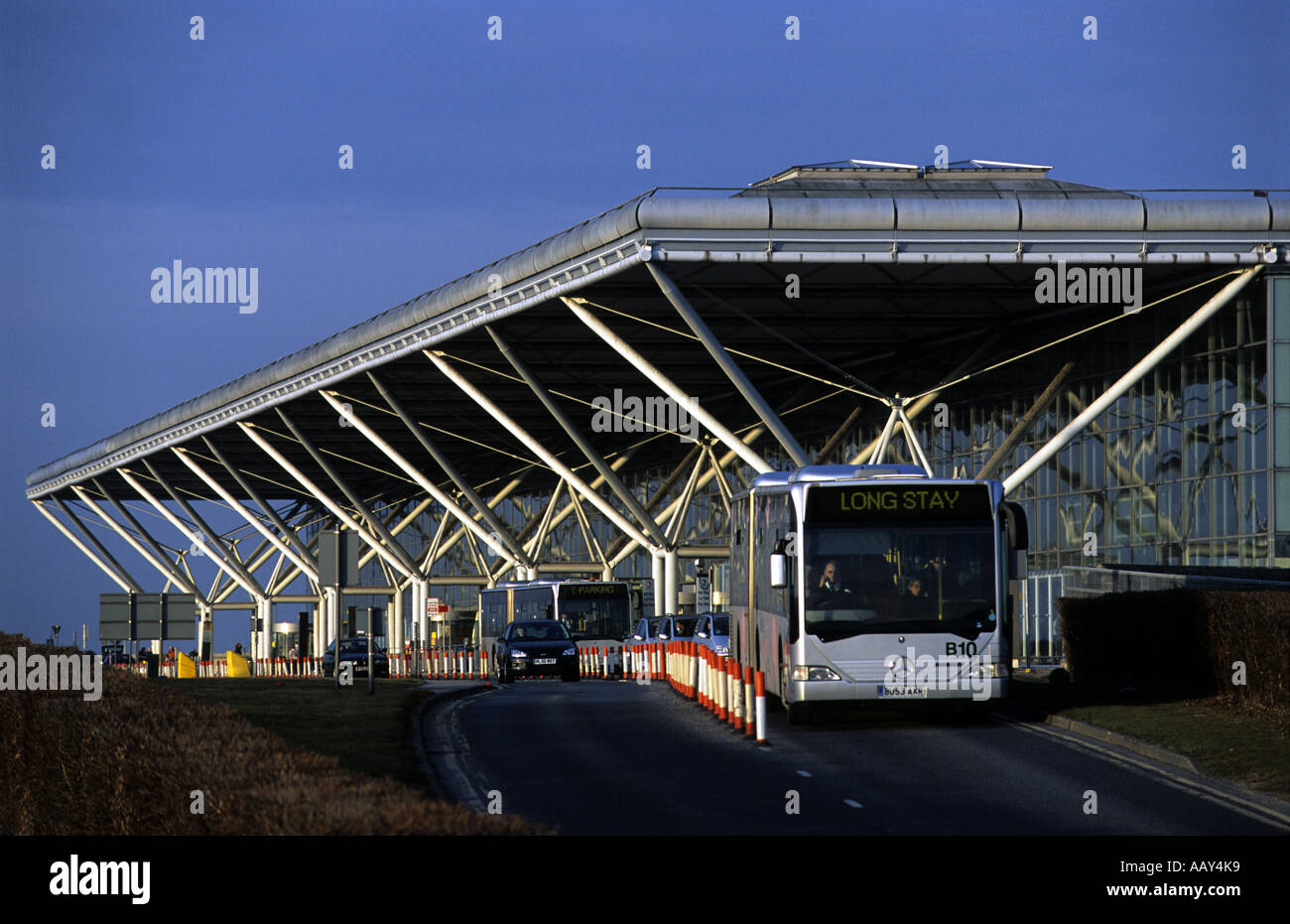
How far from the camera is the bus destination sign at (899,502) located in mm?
21844

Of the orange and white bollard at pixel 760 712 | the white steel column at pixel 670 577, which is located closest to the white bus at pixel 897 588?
the orange and white bollard at pixel 760 712

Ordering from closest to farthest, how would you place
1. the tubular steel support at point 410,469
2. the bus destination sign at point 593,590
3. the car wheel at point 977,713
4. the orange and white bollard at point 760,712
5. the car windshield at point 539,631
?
1. the orange and white bollard at point 760,712
2. the car wheel at point 977,713
3. the car windshield at point 539,631
4. the bus destination sign at point 593,590
5. the tubular steel support at point 410,469

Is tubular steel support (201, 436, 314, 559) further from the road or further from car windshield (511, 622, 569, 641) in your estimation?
the road

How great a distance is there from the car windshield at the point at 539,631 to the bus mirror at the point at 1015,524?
74.5 feet

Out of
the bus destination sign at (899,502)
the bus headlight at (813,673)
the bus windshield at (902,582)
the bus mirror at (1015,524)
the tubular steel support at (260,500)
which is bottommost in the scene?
the bus headlight at (813,673)

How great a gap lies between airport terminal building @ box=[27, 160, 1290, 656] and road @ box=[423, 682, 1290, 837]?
33.2ft

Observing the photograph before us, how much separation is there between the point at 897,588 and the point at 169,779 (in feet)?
39.3

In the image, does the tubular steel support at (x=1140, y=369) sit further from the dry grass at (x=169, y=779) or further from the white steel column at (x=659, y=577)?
the dry grass at (x=169, y=779)

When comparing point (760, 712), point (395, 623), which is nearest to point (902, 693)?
point (760, 712)

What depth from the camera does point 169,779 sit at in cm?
1122

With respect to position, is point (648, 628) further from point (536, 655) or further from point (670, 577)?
point (670, 577)

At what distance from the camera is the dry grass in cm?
888

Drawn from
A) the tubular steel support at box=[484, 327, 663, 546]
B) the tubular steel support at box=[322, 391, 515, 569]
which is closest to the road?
the tubular steel support at box=[484, 327, 663, 546]

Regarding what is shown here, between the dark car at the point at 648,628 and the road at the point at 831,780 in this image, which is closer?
the road at the point at 831,780
